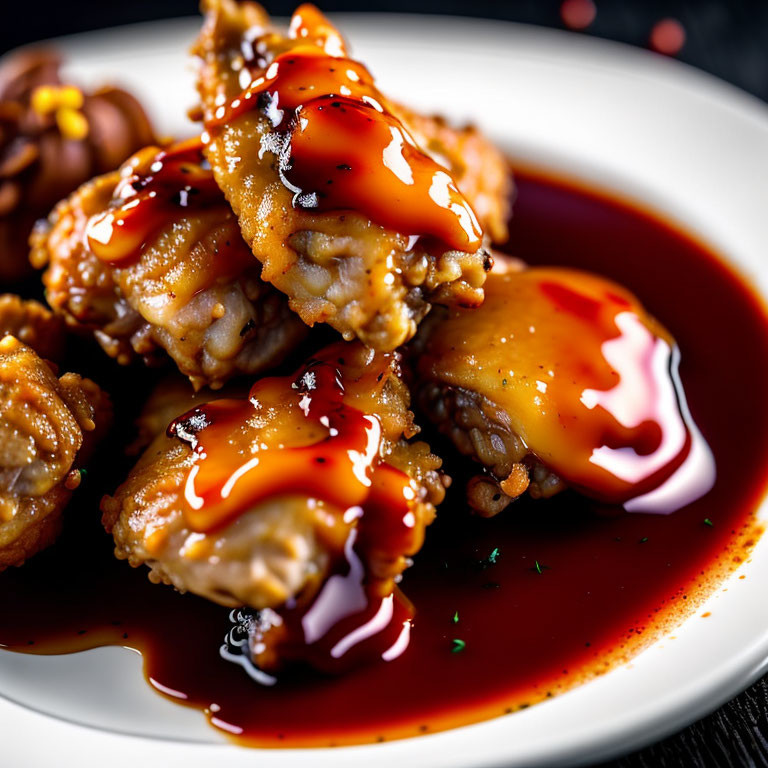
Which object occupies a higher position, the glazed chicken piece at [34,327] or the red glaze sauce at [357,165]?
the red glaze sauce at [357,165]

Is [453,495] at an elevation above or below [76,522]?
above

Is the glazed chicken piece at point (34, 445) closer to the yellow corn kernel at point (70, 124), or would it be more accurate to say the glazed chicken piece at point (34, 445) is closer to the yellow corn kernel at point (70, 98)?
the yellow corn kernel at point (70, 124)

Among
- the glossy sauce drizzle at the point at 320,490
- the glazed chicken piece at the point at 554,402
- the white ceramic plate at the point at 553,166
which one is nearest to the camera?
the white ceramic plate at the point at 553,166

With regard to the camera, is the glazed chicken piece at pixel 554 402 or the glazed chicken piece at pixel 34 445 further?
the glazed chicken piece at pixel 554 402

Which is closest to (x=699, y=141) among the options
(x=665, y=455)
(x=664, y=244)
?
(x=664, y=244)

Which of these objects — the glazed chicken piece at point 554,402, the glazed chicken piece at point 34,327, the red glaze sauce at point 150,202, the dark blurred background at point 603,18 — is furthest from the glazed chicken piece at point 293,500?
the dark blurred background at point 603,18

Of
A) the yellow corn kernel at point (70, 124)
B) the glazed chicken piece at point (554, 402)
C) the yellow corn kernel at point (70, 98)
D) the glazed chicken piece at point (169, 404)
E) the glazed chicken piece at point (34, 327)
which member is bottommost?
the glazed chicken piece at point (34, 327)

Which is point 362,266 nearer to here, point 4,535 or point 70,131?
point 4,535
